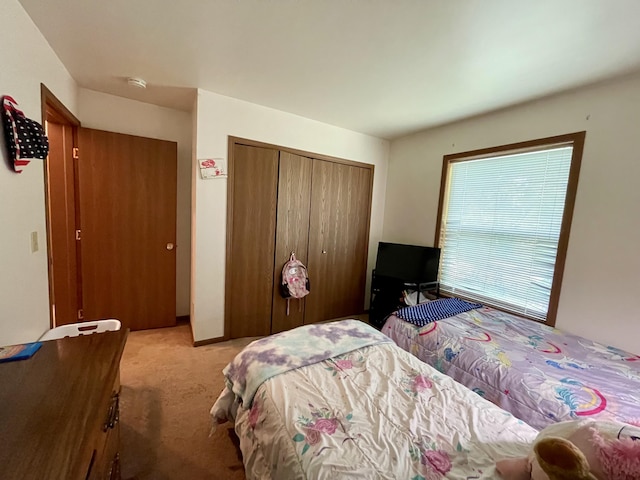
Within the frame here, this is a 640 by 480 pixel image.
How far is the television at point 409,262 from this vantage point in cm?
296

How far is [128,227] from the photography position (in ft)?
8.99

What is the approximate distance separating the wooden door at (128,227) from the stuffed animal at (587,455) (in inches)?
125

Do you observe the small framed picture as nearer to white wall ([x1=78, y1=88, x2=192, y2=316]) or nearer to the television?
white wall ([x1=78, y1=88, x2=192, y2=316])

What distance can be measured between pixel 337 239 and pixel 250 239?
112 centimetres

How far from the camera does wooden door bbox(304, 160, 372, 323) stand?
3.22 meters

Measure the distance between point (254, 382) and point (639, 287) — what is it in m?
2.59

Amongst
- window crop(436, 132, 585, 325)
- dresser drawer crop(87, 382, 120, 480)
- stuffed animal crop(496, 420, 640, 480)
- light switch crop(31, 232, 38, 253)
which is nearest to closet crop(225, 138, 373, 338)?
window crop(436, 132, 585, 325)

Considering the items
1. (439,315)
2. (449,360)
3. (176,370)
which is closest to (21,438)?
(176,370)

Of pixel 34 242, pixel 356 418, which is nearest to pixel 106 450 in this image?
pixel 356 418

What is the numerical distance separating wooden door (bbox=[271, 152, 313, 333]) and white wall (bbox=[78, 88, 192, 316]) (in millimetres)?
1090

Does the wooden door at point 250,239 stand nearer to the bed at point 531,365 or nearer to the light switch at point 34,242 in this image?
the light switch at point 34,242

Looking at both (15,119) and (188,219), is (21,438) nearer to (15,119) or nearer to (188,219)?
(15,119)

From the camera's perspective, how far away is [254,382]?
4.24ft

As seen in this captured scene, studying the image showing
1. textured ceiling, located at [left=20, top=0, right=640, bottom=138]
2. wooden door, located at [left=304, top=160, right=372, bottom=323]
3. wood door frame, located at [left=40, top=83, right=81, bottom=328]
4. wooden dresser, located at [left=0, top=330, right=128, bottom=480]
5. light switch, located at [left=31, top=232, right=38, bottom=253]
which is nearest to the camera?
wooden dresser, located at [left=0, top=330, right=128, bottom=480]
